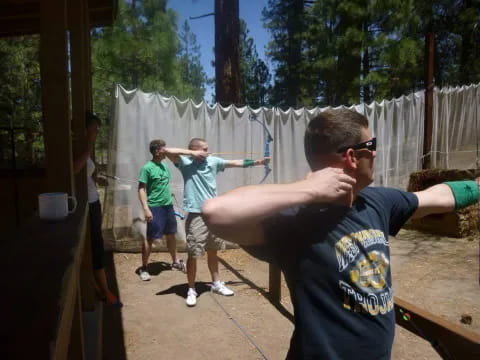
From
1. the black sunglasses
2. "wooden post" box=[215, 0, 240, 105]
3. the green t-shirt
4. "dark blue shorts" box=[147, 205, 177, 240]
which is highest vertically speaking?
"wooden post" box=[215, 0, 240, 105]

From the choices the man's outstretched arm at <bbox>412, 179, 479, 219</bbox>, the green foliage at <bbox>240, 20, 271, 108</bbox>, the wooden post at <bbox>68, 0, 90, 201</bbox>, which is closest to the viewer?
the man's outstretched arm at <bbox>412, 179, 479, 219</bbox>

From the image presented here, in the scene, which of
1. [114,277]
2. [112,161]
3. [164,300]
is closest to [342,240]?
[164,300]

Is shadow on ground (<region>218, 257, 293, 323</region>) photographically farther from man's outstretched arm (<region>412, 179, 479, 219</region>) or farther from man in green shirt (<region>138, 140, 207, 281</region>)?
man's outstretched arm (<region>412, 179, 479, 219</region>)

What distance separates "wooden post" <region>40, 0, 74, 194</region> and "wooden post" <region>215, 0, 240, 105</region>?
19.4 ft

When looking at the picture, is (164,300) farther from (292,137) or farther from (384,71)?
(384,71)

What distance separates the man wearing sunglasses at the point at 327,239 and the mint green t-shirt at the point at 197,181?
9.53 feet

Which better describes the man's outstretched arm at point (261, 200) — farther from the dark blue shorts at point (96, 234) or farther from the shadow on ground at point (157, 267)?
the shadow on ground at point (157, 267)

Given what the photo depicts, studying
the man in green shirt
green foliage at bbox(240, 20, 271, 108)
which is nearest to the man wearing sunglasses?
the man in green shirt

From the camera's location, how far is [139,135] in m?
5.59

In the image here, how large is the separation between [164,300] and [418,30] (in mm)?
14710

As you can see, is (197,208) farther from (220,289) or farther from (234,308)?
(234,308)

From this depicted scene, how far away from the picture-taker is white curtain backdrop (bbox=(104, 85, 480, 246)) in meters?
5.52

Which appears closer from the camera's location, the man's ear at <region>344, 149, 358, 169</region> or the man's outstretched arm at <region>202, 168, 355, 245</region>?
the man's outstretched arm at <region>202, 168, 355, 245</region>

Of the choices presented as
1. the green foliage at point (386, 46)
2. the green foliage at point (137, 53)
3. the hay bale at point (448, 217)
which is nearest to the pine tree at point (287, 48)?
the green foliage at point (386, 46)
